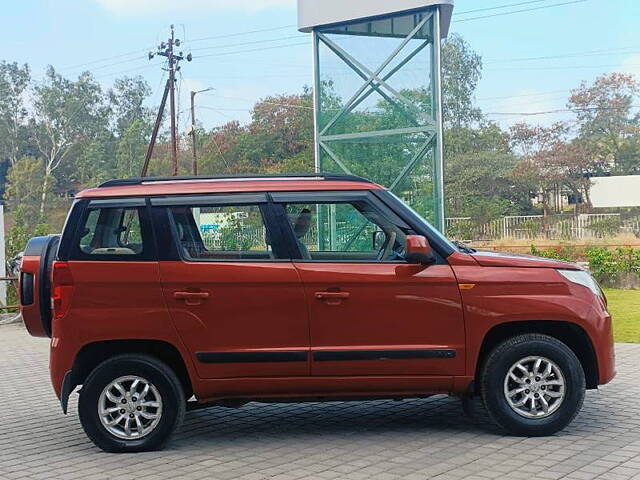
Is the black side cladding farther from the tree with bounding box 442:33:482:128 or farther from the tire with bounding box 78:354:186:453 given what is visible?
the tree with bounding box 442:33:482:128

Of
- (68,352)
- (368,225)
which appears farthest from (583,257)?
(68,352)

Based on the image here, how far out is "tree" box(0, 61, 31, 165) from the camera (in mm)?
76312

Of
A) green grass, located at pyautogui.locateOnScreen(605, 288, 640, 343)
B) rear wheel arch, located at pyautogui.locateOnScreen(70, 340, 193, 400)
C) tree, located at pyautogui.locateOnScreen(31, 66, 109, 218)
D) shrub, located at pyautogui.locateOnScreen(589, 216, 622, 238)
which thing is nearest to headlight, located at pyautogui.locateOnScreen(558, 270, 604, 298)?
rear wheel arch, located at pyautogui.locateOnScreen(70, 340, 193, 400)

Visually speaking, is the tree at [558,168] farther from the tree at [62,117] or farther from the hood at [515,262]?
the hood at [515,262]

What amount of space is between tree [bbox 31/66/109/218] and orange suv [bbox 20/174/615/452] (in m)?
72.3

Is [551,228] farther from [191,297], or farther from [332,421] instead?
[191,297]

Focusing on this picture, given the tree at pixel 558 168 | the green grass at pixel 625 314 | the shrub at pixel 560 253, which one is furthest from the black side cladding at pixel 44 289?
the tree at pixel 558 168

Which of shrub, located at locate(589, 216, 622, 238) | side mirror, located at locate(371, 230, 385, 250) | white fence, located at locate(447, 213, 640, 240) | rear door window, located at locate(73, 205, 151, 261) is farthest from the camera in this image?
white fence, located at locate(447, 213, 640, 240)

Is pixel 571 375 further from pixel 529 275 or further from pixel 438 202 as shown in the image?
pixel 438 202

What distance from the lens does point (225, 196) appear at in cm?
671

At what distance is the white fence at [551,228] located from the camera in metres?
39.8

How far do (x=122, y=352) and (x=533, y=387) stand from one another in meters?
3.07

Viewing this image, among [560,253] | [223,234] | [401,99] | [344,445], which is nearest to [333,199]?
[223,234]

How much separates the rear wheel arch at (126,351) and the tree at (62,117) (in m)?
72.2
